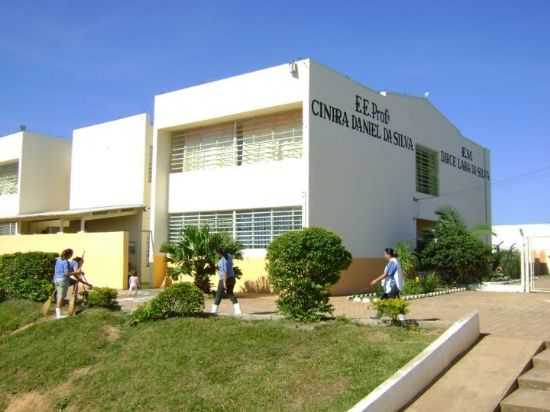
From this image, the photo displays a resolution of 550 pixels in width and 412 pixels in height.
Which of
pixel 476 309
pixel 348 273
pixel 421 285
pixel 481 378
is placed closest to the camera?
pixel 481 378

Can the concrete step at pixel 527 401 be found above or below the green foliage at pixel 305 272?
below

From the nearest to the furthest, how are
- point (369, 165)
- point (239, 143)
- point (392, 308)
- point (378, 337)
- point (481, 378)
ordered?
Result: point (481, 378), point (378, 337), point (392, 308), point (239, 143), point (369, 165)

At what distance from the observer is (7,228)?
25.5 metres

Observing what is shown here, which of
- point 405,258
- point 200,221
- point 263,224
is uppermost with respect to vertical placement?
point 200,221

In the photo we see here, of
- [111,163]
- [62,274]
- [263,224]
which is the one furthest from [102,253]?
[62,274]

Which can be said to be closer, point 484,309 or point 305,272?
point 305,272

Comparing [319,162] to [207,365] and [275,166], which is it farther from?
[207,365]

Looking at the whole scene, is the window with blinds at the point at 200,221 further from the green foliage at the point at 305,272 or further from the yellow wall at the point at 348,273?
the green foliage at the point at 305,272

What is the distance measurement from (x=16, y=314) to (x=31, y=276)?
1.34 m

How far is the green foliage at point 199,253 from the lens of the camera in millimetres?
15688

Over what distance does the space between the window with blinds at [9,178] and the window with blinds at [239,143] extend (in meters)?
9.60

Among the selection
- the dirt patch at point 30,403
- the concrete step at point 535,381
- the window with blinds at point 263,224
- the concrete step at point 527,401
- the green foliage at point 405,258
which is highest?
the window with blinds at point 263,224

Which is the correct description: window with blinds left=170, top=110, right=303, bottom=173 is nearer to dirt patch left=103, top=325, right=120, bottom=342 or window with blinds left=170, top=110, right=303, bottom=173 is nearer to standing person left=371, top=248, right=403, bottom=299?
standing person left=371, top=248, right=403, bottom=299

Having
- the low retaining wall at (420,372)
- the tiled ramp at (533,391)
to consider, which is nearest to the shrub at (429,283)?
the low retaining wall at (420,372)
